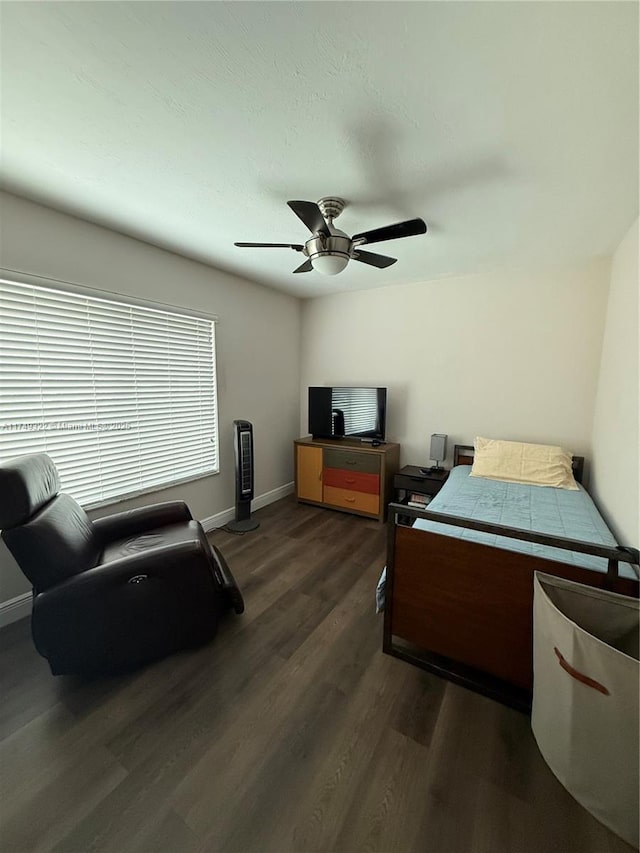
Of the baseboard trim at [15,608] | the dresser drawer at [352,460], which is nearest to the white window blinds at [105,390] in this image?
the baseboard trim at [15,608]

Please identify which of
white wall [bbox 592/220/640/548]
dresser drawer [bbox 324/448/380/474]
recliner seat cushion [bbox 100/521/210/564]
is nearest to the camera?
white wall [bbox 592/220/640/548]

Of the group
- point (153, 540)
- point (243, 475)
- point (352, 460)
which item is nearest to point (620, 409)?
point (352, 460)

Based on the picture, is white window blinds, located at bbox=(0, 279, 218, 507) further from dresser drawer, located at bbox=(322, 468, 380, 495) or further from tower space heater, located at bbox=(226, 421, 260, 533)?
dresser drawer, located at bbox=(322, 468, 380, 495)

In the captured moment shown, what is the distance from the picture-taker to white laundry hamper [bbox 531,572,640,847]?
0.92 meters

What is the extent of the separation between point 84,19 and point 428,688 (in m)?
2.80

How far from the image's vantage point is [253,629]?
1.88 metres

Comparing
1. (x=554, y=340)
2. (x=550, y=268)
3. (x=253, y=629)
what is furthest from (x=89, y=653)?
(x=550, y=268)

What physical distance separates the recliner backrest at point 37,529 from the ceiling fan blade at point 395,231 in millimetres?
2039

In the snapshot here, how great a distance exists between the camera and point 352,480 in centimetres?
347

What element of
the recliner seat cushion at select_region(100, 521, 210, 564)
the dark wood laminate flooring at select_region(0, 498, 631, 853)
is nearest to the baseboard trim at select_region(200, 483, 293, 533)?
the recliner seat cushion at select_region(100, 521, 210, 564)

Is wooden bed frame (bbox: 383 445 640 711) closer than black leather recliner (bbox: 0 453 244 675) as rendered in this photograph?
Yes

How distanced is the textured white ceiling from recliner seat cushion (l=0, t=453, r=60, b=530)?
1470 millimetres

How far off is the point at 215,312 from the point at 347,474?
2109 millimetres

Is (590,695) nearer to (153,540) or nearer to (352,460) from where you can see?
(153,540)
